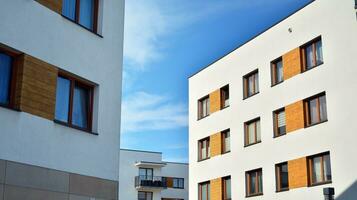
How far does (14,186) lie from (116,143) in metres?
3.72

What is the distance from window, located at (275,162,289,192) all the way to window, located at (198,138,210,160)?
714cm

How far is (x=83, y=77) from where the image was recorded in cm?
1335

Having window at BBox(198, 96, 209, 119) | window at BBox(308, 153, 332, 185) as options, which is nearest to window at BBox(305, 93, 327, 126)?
window at BBox(308, 153, 332, 185)

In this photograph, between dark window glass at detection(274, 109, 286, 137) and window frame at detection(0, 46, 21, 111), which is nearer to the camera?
window frame at detection(0, 46, 21, 111)

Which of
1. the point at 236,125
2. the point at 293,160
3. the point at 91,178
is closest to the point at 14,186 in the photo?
the point at 91,178

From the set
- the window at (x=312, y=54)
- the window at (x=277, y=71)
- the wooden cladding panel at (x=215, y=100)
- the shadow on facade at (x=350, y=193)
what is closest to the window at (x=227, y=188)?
the wooden cladding panel at (x=215, y=100)

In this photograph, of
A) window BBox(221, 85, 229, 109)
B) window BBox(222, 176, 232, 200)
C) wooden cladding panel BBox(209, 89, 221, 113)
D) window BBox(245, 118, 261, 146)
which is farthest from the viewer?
wooden cladding panel BBox(209, 89, 221, 113)

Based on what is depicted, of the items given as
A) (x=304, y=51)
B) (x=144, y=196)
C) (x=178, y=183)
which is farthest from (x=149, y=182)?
(x=304, y=51)

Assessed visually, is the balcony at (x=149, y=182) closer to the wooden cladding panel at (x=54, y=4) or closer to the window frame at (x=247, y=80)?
the window frame at (x=247, y=80)

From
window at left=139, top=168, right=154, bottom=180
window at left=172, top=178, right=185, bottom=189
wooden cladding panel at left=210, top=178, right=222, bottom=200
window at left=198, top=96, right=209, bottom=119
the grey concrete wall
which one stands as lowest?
the grey concrete wall

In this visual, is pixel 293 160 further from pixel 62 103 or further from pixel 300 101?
pixel 62 103

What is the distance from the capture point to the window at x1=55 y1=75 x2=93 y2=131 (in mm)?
12785

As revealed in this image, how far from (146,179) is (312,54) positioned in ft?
131

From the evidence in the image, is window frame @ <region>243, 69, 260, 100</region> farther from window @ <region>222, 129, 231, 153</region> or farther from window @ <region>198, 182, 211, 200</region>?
window @ <region>198, 182, 211, 200</region>
